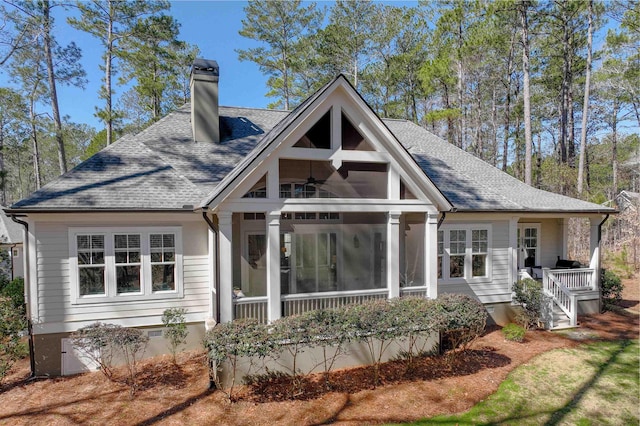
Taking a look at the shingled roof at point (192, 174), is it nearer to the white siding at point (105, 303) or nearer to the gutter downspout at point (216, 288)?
the white siding at point (105, 303)

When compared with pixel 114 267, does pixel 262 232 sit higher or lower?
higher

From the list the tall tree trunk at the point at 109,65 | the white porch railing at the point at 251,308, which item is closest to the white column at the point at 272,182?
the white porch railing at the point at 251,308

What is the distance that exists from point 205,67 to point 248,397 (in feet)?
33.1

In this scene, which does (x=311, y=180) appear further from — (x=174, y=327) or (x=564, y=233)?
(x=564, y=233)

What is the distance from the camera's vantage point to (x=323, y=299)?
7715 mm

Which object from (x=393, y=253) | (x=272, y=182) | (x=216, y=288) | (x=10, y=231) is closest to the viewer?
(x=216, y=288)

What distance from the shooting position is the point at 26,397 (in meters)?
6.54

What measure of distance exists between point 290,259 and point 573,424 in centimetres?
618

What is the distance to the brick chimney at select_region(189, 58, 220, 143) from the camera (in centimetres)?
1107

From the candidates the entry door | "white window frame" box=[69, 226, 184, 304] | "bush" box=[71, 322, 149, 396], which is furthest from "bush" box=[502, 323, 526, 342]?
"bush" box=[71, 322, 149, 396]

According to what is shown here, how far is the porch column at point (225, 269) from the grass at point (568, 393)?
13.4ft

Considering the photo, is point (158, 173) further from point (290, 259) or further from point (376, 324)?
point (376, 324)

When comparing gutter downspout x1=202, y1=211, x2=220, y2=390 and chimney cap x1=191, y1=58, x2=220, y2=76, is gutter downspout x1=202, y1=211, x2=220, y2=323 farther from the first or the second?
chimney cap x1=191, y1=58, x2=220, y2=76

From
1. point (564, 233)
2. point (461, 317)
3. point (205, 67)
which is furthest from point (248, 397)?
point (564, 233)
